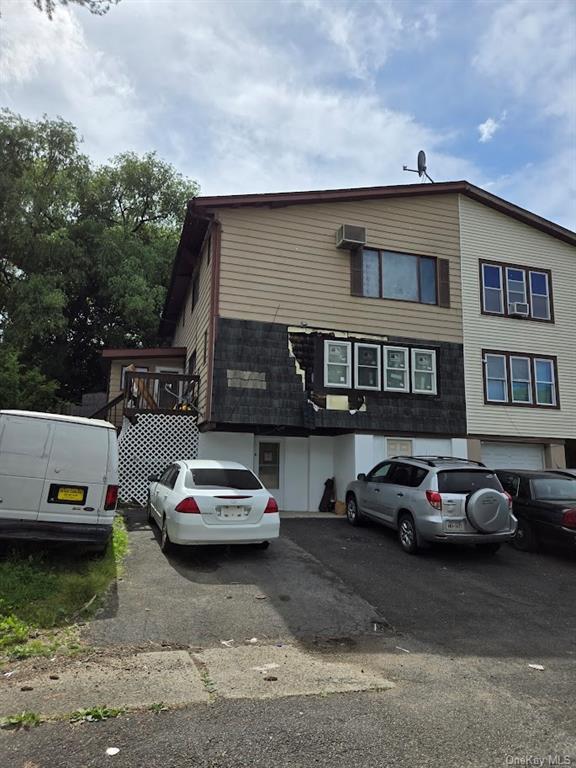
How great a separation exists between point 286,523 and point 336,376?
4.34m

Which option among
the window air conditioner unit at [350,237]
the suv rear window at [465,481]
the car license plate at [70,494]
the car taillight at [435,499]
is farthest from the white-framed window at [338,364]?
the car license plate at [70,494]

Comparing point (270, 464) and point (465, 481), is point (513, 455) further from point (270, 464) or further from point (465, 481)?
point (465, 481)

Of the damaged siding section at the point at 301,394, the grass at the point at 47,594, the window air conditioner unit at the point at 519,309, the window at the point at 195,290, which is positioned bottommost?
the grass at the point at 47,594

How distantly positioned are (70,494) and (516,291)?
48.5 ft

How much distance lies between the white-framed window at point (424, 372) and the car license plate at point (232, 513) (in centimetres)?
828

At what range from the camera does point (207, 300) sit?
1468 centimetres

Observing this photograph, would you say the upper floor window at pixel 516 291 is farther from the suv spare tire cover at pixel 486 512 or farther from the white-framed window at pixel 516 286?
the suv spare tire cover at pixel 486 512

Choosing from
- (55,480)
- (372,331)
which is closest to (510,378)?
(372,331)

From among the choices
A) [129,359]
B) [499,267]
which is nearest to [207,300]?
[129,359]

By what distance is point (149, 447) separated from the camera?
1399cm

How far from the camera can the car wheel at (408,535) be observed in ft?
30.5

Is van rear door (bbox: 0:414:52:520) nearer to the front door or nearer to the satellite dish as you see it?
the front door

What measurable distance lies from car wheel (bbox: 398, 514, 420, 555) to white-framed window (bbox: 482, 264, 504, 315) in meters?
9.14

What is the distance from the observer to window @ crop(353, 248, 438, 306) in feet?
50.4
